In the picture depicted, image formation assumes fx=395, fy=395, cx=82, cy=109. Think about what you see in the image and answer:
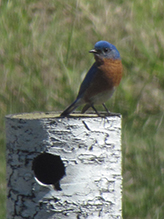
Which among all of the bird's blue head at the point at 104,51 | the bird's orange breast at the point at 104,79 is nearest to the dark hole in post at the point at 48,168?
the bird's orange breast at the point at 104,79

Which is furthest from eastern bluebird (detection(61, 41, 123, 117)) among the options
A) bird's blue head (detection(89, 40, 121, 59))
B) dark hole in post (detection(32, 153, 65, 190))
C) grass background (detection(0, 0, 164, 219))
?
grass background (detection(0, 0, 164, 219))

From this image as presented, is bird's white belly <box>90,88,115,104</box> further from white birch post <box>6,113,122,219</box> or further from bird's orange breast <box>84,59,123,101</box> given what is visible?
white birch post <box>6,113,122,219</box>

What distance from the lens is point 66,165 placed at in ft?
6.70

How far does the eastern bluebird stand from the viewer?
257 cm

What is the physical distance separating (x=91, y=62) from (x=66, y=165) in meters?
1.91

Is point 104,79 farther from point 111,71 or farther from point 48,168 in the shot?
point 48,168

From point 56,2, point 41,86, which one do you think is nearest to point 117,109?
point 41,86

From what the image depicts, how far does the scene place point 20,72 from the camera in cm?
383

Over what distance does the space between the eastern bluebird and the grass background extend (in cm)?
92

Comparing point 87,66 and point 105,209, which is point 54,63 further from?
point 105,209

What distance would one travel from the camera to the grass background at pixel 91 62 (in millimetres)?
3387

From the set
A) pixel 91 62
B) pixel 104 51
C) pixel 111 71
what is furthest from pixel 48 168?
pixel 91 62

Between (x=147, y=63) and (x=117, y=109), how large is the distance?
590 millimetres

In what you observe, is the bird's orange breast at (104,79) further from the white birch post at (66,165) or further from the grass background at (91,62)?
the grass background at (91,62)
